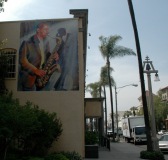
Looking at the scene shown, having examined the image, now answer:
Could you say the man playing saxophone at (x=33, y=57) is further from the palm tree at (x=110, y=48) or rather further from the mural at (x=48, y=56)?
the palm tree at (x=110, y=48)

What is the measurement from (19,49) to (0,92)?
9.82 ft

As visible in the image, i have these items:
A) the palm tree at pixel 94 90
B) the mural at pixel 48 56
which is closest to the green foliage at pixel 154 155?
the mural at pixel 48 56

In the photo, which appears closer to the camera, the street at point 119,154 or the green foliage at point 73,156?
the green foliage at point 73,156

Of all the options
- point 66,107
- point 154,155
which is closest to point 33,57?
point 66,107

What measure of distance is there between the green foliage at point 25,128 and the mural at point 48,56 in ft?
8.34

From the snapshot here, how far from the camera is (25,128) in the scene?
13.3 meters

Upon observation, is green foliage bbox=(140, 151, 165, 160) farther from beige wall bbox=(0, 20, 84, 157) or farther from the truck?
the truck

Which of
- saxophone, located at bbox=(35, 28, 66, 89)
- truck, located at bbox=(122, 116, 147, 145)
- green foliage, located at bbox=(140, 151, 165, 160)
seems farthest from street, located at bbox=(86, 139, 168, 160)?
truck, located at bbox=(122, 116, 147, 145)

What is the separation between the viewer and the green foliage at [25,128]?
12930mm

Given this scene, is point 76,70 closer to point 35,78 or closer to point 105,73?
point 35,78

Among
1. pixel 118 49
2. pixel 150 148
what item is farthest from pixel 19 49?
pixel 118 49

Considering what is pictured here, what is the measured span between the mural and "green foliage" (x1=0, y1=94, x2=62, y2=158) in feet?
8.34

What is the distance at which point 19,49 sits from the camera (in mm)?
20594

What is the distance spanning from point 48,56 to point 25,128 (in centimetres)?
766
